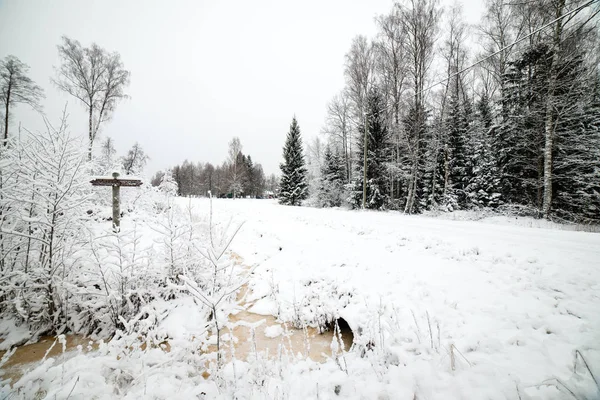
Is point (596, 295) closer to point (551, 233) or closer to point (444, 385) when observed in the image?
point (444, 385)

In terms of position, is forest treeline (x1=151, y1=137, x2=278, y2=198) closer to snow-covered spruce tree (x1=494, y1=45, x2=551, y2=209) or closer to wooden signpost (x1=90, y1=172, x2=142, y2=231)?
wooden signpost (x1=90, y1=172, x2=142, y2=231)

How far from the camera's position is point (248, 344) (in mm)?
3492

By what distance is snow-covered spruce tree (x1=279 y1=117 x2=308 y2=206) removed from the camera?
2452 centimetres

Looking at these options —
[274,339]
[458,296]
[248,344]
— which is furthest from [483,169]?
[248,344]

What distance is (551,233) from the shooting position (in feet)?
19.8

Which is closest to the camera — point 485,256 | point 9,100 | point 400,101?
point 485,256

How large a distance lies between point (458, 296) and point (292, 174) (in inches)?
864

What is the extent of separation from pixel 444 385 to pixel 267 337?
2.52m

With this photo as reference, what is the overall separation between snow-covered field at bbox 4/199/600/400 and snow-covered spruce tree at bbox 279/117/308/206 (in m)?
18.6

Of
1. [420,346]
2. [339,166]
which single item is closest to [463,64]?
[339,166]

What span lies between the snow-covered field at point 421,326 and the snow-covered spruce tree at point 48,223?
1456mm

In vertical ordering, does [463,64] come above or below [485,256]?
above

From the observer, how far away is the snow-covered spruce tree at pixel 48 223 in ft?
11.2

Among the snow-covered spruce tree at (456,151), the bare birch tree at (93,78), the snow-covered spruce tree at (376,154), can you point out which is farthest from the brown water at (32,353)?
the snow-covered spruce tree at (456,151)
